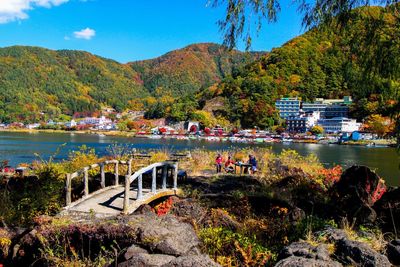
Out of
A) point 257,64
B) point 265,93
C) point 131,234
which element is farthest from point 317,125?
point 131,234

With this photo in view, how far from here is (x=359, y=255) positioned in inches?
215

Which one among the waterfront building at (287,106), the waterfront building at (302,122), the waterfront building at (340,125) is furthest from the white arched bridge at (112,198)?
the waterfront building at (287,106)

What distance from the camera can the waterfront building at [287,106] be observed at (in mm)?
149125

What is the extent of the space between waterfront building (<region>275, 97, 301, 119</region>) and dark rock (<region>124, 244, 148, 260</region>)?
147m

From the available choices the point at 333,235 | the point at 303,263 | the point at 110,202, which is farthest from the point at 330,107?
the point at 303,263

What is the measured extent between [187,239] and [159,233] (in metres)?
0.42

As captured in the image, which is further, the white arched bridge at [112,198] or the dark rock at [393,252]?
the white arched bridge at [112,198]

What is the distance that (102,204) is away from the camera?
29.6ft

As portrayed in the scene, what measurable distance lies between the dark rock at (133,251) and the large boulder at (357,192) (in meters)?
5.38

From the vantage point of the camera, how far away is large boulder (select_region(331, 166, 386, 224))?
30.5ft

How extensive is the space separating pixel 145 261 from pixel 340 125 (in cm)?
13452

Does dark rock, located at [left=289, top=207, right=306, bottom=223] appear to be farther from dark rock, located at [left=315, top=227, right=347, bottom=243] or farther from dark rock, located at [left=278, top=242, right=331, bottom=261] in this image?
dark rock, located at [left=278, top=242, right=331, bottom=261]

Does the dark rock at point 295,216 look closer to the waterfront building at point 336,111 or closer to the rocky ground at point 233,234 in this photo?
the rocky ground at point 233,234

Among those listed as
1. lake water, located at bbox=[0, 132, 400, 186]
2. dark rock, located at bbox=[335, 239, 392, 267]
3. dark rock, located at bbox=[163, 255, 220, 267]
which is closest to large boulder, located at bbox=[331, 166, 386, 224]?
dark rock, located at bbox=[335, 239, 392, 267]
